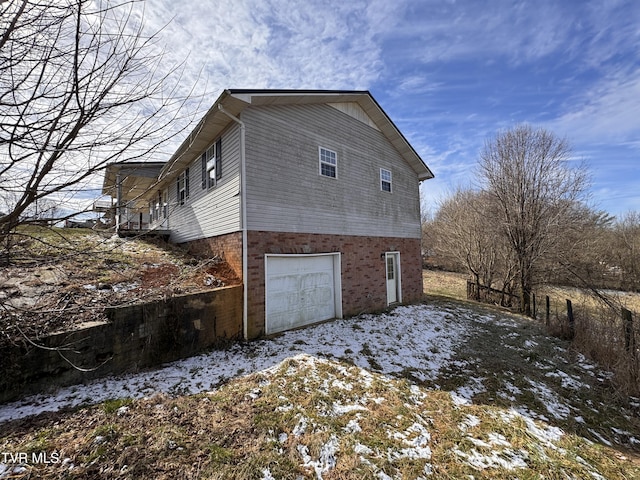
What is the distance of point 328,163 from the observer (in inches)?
356

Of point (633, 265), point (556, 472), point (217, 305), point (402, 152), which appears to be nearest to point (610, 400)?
point (556, 472)

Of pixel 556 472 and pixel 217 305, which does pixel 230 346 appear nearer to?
pixel 217 305

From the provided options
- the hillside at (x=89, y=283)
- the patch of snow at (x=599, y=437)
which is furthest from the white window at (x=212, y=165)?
the patch of snow at (x=599, y=437)

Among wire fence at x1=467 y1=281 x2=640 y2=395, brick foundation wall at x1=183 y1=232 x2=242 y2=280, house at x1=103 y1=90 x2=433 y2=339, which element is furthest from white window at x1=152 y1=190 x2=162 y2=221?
wire fence at x1=467 y1=281 x2=640 y2=395

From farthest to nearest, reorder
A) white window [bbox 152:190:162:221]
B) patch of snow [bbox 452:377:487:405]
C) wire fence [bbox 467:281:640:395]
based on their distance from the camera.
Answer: white window [bbox 152:190:162:221] < wire fence [bbox 467:281:640:395] < patch of snow [bbox 452:377:487:405]

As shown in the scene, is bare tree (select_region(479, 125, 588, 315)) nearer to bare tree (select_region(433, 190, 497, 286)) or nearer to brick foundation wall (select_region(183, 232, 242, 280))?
bare tree (select_region(433, 190, 497, 286))

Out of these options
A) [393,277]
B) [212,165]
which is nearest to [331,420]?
[212,165]

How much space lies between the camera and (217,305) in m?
6.05

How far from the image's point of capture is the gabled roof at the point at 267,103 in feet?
21.6

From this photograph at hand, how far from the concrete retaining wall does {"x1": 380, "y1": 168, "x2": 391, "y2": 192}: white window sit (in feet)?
24.4

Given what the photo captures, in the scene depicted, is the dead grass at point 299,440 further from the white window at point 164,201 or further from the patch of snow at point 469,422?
the white window at point 164,201

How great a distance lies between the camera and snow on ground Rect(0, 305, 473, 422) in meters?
3.95

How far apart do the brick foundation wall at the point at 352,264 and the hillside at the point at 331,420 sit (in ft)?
4.39

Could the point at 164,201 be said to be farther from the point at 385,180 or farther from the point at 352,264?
the point at 385,180
